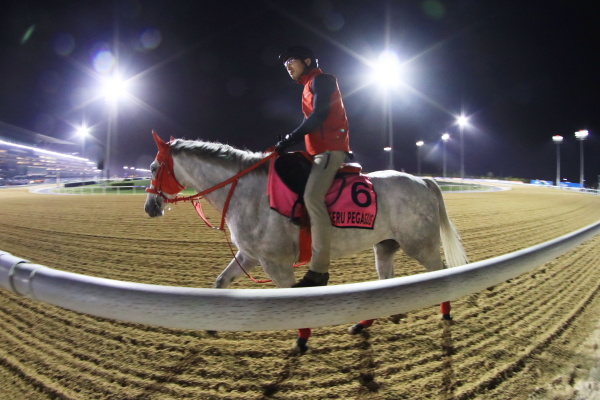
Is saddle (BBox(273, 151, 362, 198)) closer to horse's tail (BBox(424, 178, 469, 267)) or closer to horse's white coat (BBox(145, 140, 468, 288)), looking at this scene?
horse's white coat (BBox(145, 140, 468, 288))

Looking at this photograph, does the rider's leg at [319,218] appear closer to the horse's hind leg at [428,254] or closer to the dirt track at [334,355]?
the dirt track at [334,355]

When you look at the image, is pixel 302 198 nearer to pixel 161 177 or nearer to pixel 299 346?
pixel 299 346

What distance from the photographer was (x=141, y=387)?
182 centimetres

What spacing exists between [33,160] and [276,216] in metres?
72.0

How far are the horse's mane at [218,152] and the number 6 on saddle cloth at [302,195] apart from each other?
24 centimetres

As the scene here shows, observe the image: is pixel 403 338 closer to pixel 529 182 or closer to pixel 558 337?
pixel 558 337

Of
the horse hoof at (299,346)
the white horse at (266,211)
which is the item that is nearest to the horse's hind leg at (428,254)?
the white horse at (266,211)

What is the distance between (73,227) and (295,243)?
8.56 metres

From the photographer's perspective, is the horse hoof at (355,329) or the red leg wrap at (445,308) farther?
the red leg wrap at (445,308)

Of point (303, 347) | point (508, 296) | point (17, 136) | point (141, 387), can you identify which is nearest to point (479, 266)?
point (303, 347)

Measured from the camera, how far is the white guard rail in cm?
95

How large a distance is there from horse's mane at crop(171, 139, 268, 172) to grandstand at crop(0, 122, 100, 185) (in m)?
52.2

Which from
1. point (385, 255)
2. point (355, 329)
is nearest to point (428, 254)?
point (385, 255)

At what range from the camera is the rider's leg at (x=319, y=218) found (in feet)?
7.23
